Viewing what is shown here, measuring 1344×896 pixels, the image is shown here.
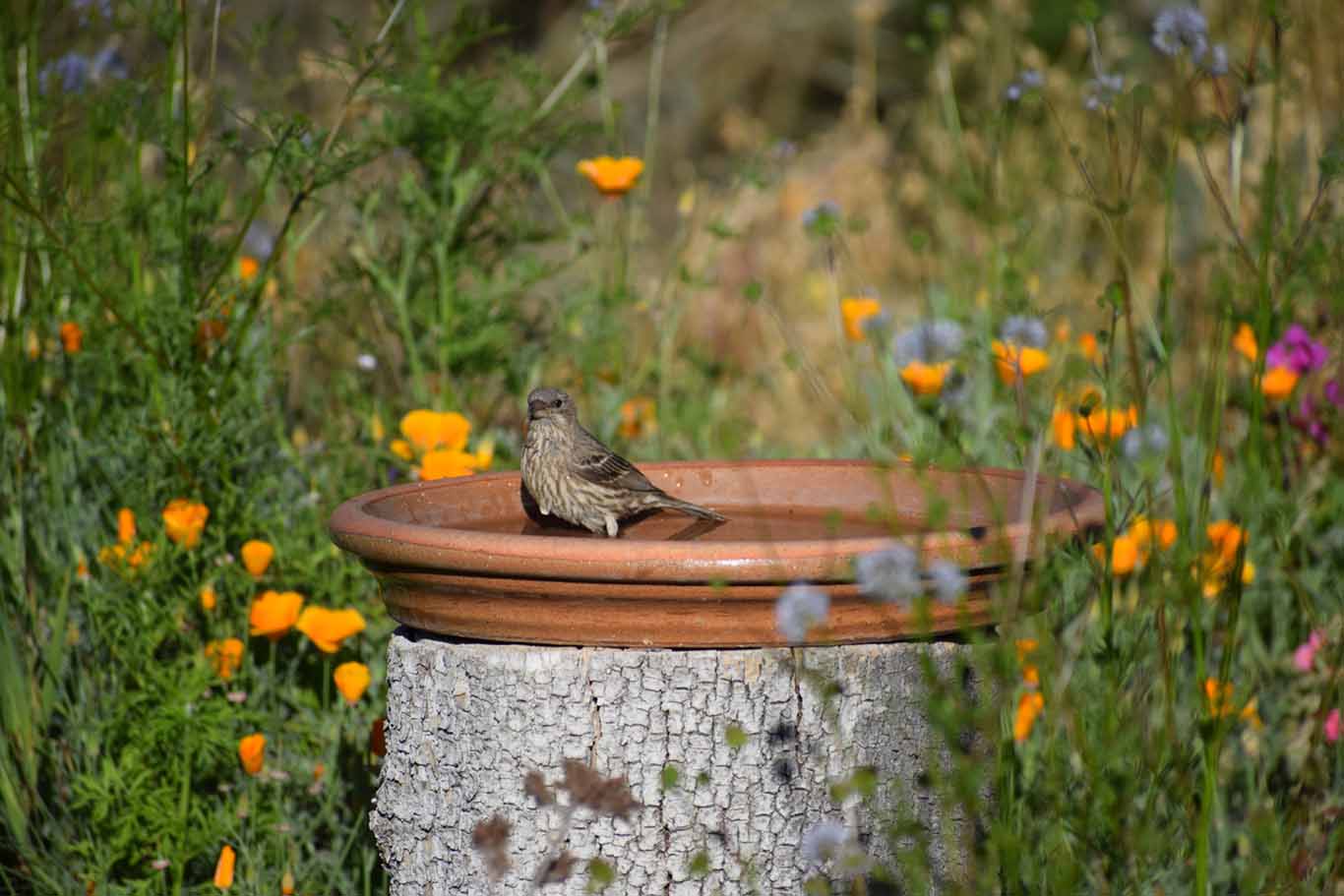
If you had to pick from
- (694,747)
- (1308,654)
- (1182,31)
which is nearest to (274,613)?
(694,747)

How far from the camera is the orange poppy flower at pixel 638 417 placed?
4.21 metres

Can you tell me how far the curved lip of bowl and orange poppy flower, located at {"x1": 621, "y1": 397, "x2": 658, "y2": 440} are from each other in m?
1.89

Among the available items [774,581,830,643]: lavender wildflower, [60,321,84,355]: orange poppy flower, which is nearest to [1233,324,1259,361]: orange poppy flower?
[774,581,830,643]: lavender wildflower

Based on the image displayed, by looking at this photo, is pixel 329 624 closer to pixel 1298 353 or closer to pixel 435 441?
pixel 435 441

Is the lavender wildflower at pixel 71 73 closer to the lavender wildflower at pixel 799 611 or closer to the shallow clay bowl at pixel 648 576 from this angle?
the shallow clay bowl at pixel 648 576

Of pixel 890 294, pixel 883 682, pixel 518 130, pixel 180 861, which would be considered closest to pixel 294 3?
pixel 890 294

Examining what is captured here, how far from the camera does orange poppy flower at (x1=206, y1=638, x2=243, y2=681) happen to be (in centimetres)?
299

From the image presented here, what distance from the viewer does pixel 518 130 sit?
392 centimetres

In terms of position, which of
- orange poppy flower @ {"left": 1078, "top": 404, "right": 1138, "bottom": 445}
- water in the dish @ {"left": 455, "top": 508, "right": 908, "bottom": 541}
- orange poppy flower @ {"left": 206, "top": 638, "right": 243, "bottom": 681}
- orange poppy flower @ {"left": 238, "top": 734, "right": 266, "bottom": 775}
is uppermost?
orange poppy flower @ {"left": 1078, "top": 404, "right": 1138, "bottom": 445}

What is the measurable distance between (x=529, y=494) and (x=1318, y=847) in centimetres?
158

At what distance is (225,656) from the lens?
3.01 metres

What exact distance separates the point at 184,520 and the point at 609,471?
0.83 meters

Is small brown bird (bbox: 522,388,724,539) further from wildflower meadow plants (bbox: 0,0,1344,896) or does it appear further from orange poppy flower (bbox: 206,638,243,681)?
orange poppy flower (bbox: 206,638,243,681)

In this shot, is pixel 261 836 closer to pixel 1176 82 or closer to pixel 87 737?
pixel 87 737
